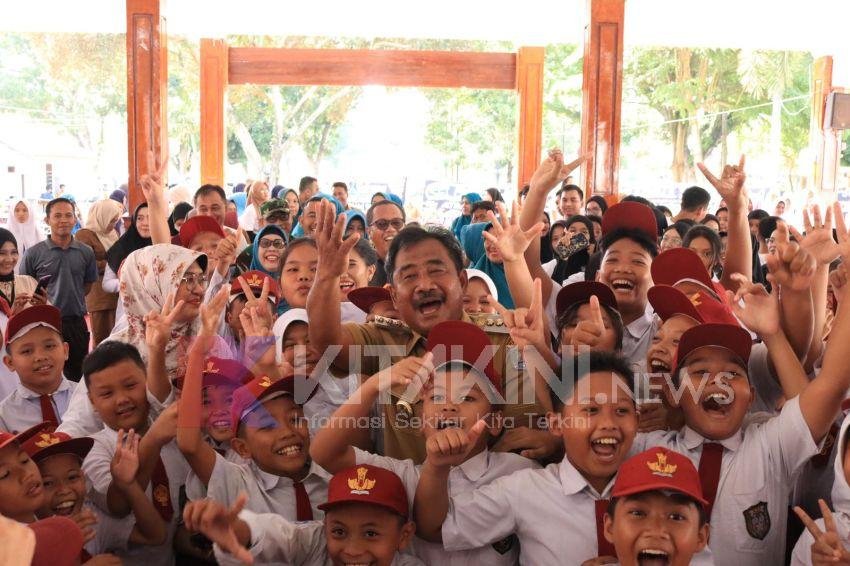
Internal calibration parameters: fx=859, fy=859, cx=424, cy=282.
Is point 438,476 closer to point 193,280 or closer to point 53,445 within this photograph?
point 53,445

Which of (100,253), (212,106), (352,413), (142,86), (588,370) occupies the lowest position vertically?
(352,413)

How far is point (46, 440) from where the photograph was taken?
2416 mm

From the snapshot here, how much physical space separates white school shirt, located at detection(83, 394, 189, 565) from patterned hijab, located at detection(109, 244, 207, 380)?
0.62 meters

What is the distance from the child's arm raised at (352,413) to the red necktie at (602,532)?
0.58 meters

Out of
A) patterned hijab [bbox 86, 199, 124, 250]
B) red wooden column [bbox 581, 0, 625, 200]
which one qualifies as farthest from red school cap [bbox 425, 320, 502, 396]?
red wooden column [bbox 581, 0, 625, 200]

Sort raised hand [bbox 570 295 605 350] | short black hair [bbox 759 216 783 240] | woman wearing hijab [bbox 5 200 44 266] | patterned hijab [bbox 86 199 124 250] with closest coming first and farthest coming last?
raised hand [bbox 570 295 605 350], short black hair [bbox 759 216 783 240], patterned hijab [bbox 86 199 124 250], woman wearing hijab [bbox 5 200 44 266]

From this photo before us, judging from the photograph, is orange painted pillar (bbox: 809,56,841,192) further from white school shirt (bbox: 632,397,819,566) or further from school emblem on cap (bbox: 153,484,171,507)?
school emblem on cap (bbox: 153,484,171,507)

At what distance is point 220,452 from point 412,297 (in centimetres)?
88

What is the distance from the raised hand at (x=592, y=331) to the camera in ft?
9.04

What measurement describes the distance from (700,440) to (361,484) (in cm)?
96

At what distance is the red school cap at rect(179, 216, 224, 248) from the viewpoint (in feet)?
15.2

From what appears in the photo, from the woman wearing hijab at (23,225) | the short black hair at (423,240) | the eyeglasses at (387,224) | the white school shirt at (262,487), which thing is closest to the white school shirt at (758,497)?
the short black hair at (423,240)

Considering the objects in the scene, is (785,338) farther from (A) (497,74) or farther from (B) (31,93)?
(B) (31,93)

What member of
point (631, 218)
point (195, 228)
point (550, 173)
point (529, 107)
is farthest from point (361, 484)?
point (529, 107)
